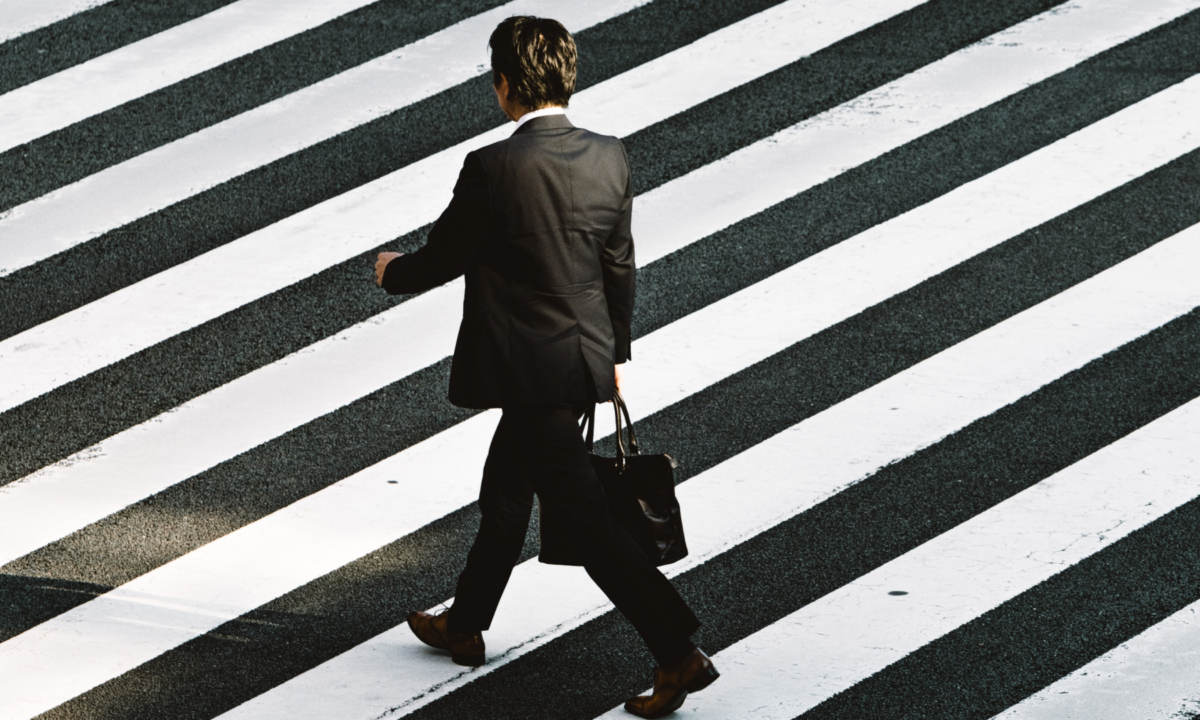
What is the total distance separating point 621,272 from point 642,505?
61cm

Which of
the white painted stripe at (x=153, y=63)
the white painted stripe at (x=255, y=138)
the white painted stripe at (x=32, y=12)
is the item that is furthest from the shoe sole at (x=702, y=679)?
the white painted stripe at (x=32, y=12)

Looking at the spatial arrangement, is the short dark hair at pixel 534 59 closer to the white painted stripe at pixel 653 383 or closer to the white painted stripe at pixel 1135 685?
the white painted stripe at pixel 653 383

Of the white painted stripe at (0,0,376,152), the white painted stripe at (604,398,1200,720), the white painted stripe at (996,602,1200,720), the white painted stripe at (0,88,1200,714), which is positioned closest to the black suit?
the white painted stripe at (604,398,1200,720)

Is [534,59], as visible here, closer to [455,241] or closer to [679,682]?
[455,241]

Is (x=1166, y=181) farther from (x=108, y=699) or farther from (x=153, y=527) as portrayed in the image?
(x=108, y=699)

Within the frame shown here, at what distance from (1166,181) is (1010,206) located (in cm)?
74

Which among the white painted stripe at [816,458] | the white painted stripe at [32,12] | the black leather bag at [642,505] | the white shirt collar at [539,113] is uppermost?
the white painted stripe at [32,12]

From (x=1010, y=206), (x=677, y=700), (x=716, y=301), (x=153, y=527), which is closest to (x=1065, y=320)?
(x=1010, y=206)

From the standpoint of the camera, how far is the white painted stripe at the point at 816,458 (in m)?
4.17

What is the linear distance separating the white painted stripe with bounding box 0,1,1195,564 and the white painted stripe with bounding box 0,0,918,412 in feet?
1.58

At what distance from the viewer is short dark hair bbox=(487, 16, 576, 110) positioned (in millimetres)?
3795

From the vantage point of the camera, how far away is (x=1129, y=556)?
4.61 metres

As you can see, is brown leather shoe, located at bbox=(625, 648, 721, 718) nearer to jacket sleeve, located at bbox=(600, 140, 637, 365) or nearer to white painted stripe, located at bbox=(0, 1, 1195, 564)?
jacket sleeve, located at bbox=(600, 140, 637, 365)

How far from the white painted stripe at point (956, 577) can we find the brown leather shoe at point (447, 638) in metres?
0.43
